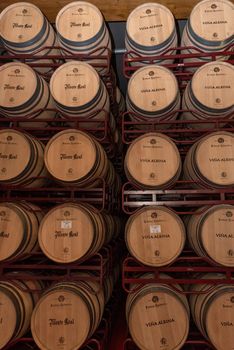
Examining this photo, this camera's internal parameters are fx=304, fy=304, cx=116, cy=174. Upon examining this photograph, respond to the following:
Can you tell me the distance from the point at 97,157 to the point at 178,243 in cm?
93

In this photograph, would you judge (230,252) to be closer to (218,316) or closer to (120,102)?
(218,316)

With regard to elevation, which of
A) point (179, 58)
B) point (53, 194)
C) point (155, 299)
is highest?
point (179, 58)

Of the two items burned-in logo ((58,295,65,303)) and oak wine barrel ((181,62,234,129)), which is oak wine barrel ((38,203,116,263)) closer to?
burned-in logo ((58,295,65,303))

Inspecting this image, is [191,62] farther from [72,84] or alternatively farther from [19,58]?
[19,58]

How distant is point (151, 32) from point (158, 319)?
2.37 m

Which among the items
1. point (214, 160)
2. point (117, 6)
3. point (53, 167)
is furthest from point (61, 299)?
point (117, 6)

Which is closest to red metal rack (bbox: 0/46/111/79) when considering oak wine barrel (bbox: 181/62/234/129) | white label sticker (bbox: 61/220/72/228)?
oak wine barrel (bbox: 181/62/234/129)

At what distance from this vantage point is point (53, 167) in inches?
95.9

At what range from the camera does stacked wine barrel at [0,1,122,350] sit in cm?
216

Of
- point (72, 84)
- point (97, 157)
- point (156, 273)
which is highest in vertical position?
point (72, 84)

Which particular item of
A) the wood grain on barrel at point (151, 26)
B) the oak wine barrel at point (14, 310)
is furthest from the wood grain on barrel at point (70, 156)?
the wood grain on barrel at point (151, 26)

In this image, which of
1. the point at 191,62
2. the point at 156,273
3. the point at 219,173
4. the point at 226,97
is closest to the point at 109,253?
the point at 156,273

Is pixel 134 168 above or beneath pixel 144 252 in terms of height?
above

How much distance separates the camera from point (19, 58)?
9.14 feet
